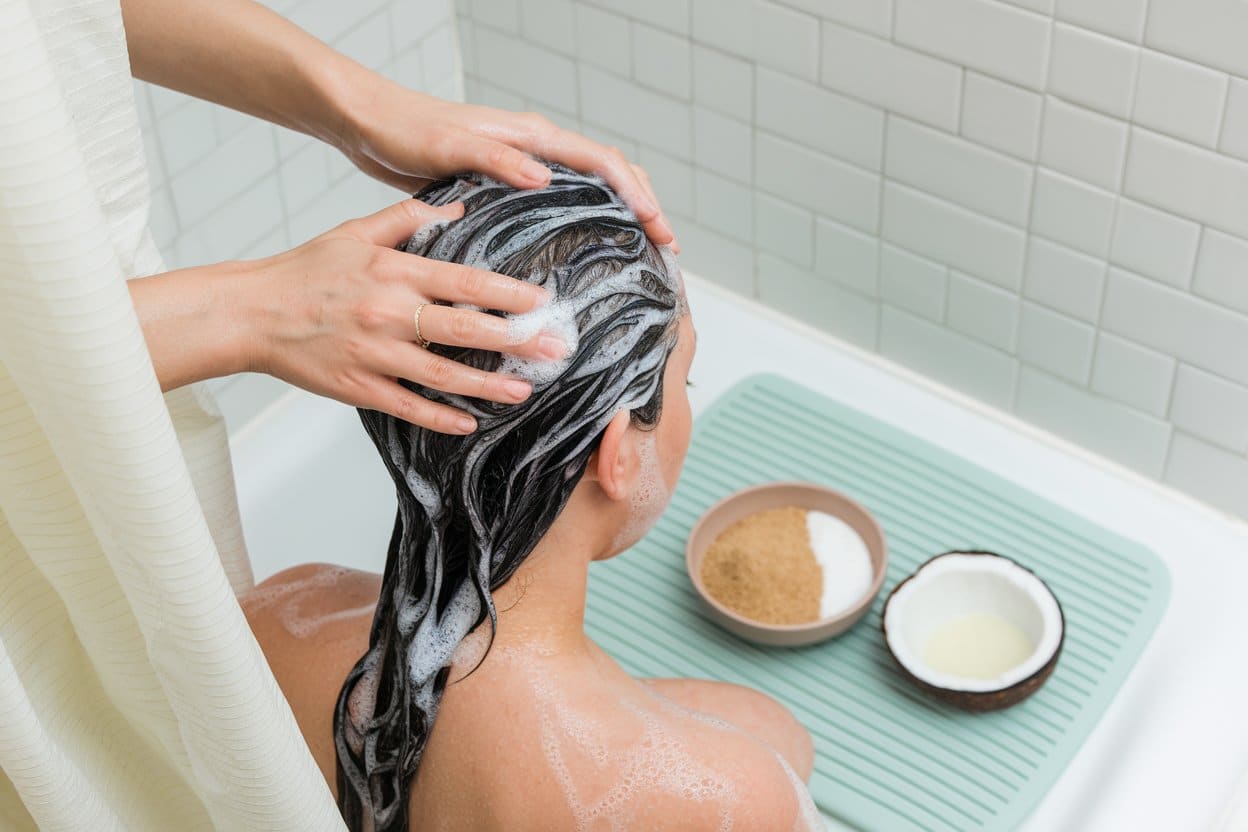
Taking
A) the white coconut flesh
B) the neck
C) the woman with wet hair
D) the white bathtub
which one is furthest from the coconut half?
the neck

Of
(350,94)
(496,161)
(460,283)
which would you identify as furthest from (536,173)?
(350,94)

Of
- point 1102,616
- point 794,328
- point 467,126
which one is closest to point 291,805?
point 467,126

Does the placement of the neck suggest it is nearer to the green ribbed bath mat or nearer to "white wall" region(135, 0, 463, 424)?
the green ribbed bath mat

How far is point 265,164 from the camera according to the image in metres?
Result: 2.17

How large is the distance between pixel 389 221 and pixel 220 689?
1.30 ft

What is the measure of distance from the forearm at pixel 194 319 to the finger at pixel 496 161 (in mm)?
231

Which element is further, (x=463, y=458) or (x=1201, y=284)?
(x=1201, y=284)

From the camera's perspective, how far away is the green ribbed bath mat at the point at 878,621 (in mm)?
1758

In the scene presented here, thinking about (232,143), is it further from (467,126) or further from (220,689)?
(220,689)

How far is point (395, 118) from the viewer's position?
1.31 m

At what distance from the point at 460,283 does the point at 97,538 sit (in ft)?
1.02

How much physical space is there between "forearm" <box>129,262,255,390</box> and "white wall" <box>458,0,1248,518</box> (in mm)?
1161

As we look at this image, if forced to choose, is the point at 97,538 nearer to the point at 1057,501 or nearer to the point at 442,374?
the point at 442,374

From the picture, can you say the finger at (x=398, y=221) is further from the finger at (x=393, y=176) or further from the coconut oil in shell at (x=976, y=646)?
the coconut oil in shell at (x=976, y=646)
